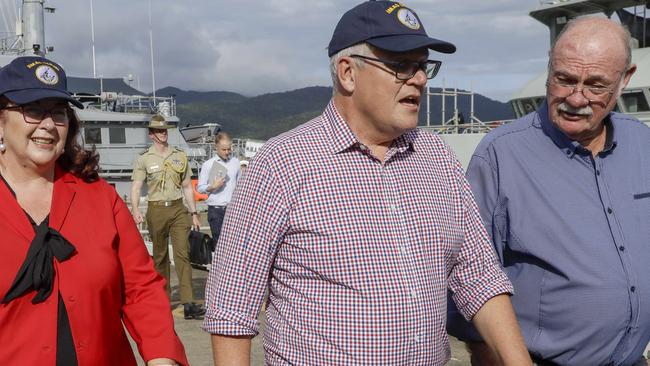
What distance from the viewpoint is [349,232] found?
248cm

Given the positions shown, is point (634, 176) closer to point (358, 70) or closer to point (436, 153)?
point (436, 153)

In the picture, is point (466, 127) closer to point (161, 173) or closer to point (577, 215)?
point (161, 173)

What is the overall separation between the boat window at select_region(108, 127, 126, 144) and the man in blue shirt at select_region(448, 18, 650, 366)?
96.6 feet

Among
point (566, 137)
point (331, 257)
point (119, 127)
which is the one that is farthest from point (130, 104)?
point (331, 257)

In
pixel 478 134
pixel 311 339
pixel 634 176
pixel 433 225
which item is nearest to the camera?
Answer: pixel 311 339

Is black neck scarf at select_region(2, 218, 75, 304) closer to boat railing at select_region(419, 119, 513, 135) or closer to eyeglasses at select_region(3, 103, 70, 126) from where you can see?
eyeglasses at select_region(3, 103, 70, 126)

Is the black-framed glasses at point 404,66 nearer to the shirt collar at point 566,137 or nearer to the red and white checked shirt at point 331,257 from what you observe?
the red and white checked shirt at point 331,257

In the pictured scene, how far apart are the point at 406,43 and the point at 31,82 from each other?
4.75 ft

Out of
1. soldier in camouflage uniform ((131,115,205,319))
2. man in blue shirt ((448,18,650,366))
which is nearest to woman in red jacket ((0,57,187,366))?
man in blue shirt ((448,18,650,366))

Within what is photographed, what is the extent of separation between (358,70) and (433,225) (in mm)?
587

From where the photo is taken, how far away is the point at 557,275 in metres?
2.99

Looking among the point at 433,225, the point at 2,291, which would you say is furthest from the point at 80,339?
the point at 433,225

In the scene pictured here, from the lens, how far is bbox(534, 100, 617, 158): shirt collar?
3082mm

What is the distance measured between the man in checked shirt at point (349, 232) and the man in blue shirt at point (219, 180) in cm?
698
